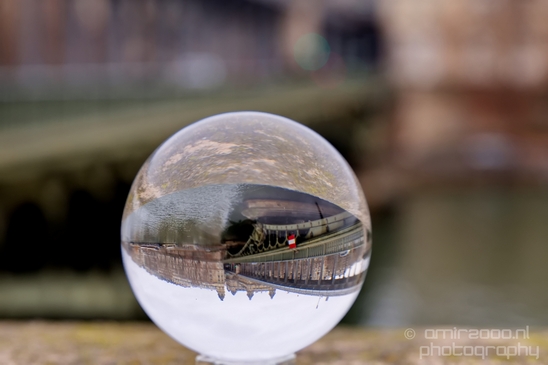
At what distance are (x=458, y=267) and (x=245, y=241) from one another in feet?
26.4

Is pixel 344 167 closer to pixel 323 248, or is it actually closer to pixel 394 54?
pixel 323 248

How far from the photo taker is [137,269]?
6.53 feet

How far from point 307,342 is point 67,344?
3.56 feet

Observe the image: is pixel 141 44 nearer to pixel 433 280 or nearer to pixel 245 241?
pixel 433 280

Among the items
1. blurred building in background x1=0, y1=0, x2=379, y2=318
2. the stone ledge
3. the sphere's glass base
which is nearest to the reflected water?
blurred building in background x1=0, y1=0, x2=379, y2=318

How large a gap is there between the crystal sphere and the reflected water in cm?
518

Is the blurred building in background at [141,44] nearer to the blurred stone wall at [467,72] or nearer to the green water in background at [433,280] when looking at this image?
the green water in background at [433,280]

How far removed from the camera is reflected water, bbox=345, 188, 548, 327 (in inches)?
289

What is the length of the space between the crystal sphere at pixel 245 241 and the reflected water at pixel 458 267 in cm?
518

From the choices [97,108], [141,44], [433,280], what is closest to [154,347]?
[433,280]

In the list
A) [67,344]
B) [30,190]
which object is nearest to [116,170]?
[30,190]

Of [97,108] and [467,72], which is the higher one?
[467,72]

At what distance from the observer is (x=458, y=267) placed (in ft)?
30.7

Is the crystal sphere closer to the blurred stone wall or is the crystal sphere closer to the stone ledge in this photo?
the stone ledge
